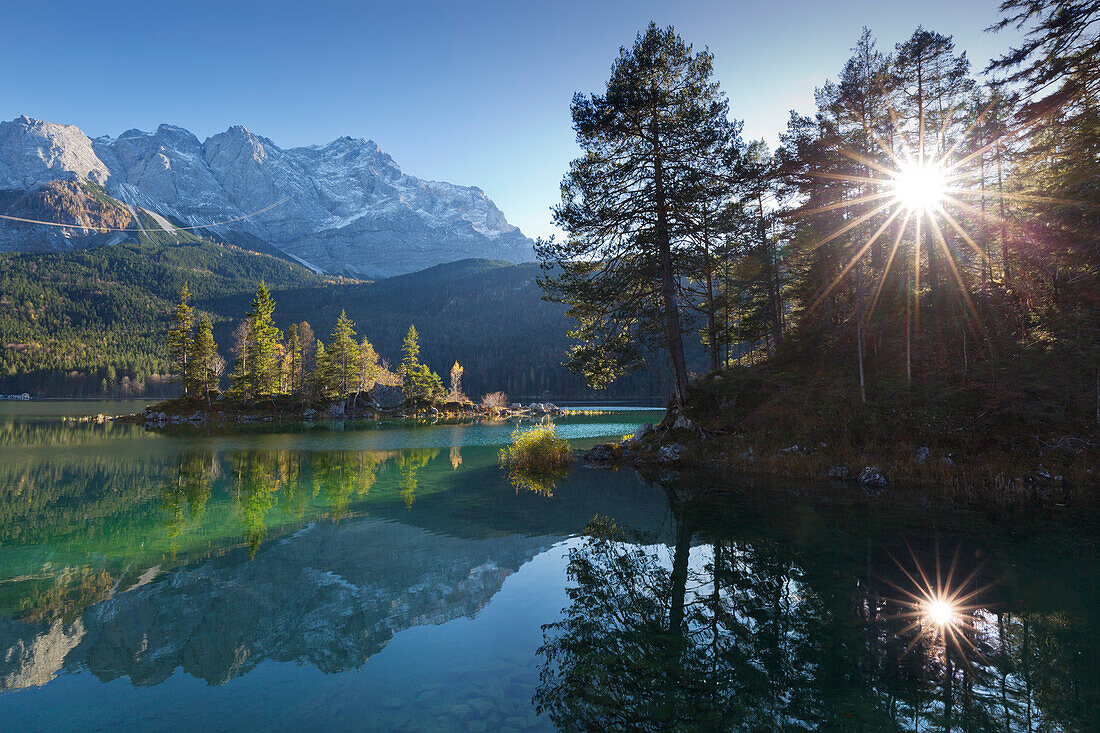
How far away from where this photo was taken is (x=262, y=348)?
55125 millimetres

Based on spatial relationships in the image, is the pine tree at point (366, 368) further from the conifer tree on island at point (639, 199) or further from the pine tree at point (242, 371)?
the conifer tree on island at point (639, 199)

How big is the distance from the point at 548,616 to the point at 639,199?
60.7ft

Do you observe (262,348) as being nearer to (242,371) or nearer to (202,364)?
(242,371)

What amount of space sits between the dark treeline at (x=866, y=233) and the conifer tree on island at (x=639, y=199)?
0.08 metres

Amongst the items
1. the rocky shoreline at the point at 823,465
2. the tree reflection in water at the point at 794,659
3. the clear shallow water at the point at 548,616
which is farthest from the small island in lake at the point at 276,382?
the tree reflection in water at the point at 794,659

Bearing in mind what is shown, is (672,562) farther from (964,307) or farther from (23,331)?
(23,331)

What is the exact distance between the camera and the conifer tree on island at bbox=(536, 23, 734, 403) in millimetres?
20234

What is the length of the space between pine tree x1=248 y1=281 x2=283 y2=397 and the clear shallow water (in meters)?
44.3

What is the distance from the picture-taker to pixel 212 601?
7.55 meters

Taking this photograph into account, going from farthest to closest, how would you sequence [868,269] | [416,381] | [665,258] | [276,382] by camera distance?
[416,381] → [276,382] → [868,269] → [665,258]

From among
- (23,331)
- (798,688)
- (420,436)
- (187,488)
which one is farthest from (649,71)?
(23,331)

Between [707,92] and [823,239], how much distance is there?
9.09 metres

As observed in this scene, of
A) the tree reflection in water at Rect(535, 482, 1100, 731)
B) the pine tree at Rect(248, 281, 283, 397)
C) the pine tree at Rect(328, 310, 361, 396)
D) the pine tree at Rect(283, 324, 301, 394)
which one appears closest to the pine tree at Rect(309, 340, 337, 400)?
the pine tree at Rect(328, 310, 361, 396)

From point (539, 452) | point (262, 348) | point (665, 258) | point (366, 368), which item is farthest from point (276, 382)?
point (665, 258)
